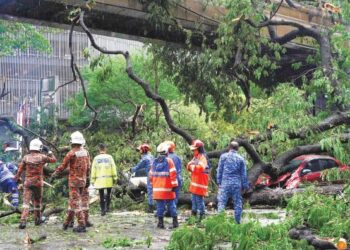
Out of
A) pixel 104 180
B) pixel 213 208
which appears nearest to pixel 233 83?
pixel 213 208

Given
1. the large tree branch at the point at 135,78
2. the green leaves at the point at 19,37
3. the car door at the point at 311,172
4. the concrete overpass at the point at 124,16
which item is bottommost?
the car door at the point at 311,172

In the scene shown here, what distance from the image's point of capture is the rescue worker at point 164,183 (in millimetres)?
12219

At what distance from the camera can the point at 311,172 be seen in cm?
1875

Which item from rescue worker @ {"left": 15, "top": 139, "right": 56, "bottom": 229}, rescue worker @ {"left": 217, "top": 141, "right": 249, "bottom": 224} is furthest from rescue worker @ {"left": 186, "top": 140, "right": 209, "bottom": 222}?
rescue worker @ {"left": 15, "top": 139, "right": 56, "bottom": 229}

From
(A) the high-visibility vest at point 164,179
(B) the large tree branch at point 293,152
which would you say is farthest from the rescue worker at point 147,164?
(B) the large tree branch at point 293,152

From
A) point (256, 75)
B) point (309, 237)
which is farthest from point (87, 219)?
point (256, 75)

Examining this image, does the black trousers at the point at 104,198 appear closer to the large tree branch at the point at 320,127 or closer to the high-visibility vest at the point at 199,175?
the high-visibility vest at the point at 199,175

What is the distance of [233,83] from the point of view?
1869 cm

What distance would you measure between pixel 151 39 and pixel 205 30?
1.63 m

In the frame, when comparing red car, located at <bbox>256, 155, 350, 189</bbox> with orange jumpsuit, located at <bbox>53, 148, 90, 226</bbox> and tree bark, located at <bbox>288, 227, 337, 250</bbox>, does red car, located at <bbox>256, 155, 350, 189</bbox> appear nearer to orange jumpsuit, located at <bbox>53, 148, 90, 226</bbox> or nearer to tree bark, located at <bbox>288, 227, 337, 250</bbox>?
orange jumpsuit, located at <bbox>53, 148, 90, 226</bbox>

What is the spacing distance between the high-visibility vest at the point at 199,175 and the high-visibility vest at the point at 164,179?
3.32 ft

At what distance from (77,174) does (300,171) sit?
8.68 m

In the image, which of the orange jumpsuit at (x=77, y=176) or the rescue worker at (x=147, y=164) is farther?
the rescue worker at (x=147, y=164)

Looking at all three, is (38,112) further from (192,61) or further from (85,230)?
(85,230)
